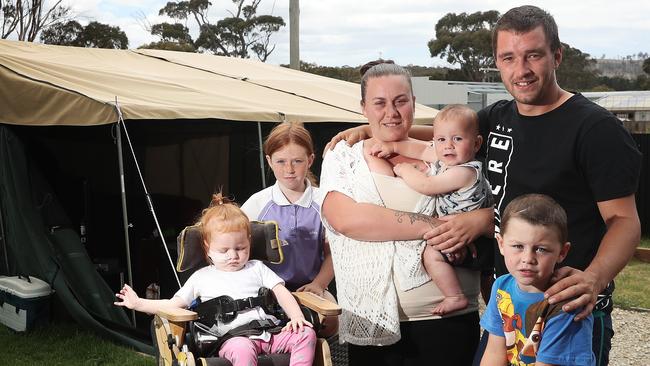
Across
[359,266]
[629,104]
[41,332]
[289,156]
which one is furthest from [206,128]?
[629,104]

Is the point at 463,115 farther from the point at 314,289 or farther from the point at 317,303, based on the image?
the point at 314,289

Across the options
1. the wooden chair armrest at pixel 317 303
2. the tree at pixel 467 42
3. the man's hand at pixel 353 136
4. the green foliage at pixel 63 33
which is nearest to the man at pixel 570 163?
the man's hand at pixel 353 136

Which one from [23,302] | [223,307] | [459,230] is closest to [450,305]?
[459,230]

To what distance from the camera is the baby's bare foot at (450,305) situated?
235 cm

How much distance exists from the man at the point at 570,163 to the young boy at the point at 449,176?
0.54 ft

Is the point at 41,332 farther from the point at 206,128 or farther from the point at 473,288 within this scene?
the point at 473,288

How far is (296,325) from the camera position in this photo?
9.78ft

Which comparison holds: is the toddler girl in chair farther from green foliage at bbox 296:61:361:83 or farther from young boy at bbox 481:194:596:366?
green foliage at bbox 296:61:361:83

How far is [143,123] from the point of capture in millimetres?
Result: 6527

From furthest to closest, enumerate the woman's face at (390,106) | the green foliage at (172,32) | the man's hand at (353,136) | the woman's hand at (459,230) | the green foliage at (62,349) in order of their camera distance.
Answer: the green foliage at (172,32)
the green foliage at (62,349)
the man's hand at (353,136)
the woman's face at (390,106)
the woman's hand at (459,230)

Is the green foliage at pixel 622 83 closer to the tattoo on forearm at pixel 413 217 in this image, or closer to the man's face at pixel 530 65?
the tattoo on forearm at pixel 413 217

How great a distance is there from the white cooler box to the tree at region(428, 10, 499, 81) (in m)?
36.8

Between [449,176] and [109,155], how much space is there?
4898 millimetres

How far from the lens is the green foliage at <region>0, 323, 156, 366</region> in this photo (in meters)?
5.04
